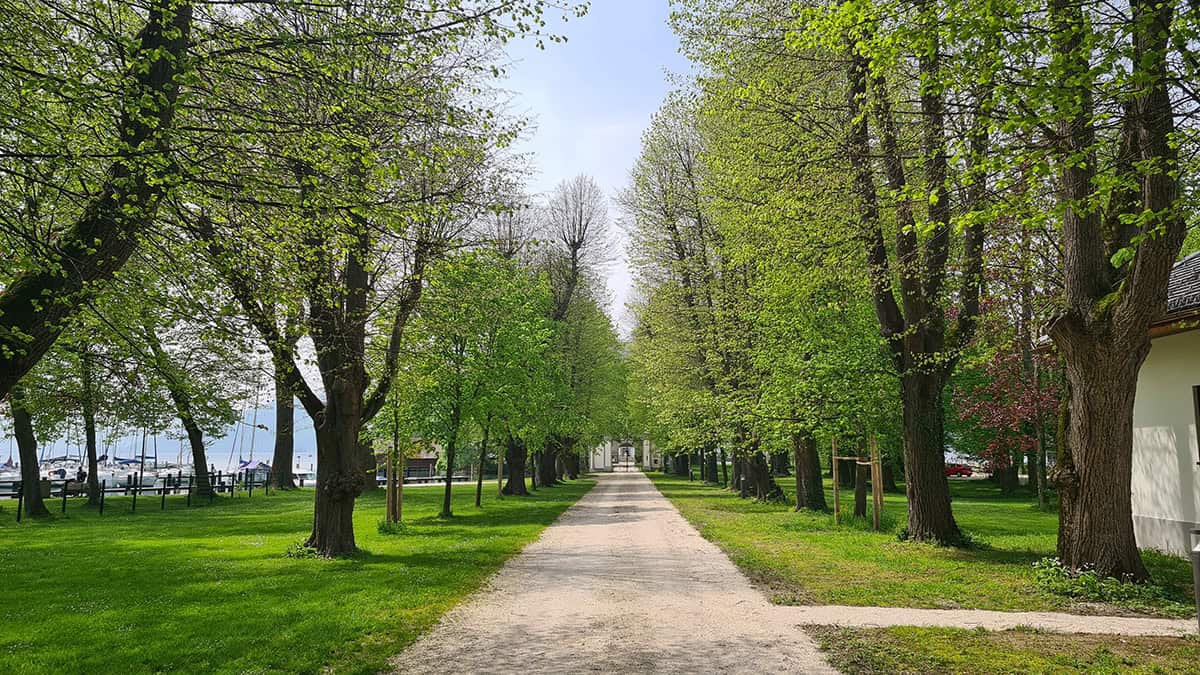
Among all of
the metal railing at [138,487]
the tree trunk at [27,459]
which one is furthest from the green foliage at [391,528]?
the metal railing at [138,487]

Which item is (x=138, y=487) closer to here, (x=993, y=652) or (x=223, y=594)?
(x=223, y=594)

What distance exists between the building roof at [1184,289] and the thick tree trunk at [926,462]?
3785mm

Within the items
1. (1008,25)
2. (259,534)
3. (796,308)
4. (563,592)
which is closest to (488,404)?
(259,534)

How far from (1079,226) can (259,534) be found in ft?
55.4

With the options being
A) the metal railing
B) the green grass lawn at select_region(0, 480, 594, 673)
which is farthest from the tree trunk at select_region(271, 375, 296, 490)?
the green grass lawn at select_region(0, 480, 594, 673)

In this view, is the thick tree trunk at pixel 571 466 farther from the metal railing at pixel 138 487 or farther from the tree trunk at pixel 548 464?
A: the metal railing at pixel 138 487

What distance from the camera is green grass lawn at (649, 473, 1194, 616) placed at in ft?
28.9

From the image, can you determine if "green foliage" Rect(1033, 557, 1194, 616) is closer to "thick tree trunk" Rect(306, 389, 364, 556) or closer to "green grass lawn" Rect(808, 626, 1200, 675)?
"green grass lawn" Rect(808, 626, 1200, 675)

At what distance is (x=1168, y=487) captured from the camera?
502 inches

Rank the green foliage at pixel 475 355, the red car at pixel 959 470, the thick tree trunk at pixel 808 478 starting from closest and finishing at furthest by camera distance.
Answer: the green foliage at pixel 475 355
the thick tree trunk at pixel 808 478
the red car at pixel 959 470

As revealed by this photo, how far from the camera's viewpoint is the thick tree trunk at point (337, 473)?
42.0ft

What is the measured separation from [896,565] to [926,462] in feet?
9.78

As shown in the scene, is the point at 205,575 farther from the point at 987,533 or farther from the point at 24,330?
the point at 987,533

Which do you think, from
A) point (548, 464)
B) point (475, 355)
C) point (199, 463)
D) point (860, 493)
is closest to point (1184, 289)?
point (860, 493)
